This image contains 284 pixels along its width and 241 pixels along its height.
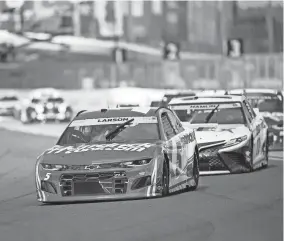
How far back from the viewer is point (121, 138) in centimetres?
1379

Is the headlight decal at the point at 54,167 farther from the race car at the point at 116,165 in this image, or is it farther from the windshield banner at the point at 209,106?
the windshield banner at the point at 209,106

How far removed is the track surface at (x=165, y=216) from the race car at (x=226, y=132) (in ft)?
2.86

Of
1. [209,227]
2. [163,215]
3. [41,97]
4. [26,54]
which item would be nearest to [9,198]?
[163,215]

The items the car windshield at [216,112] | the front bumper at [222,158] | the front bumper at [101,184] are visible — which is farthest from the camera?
the car windshield at [216,112]

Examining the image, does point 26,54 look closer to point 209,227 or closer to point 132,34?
point 132,34

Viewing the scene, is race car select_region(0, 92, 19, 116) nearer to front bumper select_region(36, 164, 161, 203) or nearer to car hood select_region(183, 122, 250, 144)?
car hood select_region(183, 122, 250, 144)

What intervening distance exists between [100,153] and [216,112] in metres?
6.63

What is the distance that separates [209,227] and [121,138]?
3.61m

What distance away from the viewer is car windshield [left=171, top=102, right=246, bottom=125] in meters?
18.6

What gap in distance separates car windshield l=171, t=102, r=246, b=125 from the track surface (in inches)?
86.5

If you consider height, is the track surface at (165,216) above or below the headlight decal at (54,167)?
below

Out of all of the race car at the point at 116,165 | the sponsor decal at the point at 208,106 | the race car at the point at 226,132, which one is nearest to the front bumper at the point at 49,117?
the race car at the point at 226,132

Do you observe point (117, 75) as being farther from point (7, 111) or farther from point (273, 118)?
point (273, 118)

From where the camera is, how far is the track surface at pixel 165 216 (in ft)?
32.3
